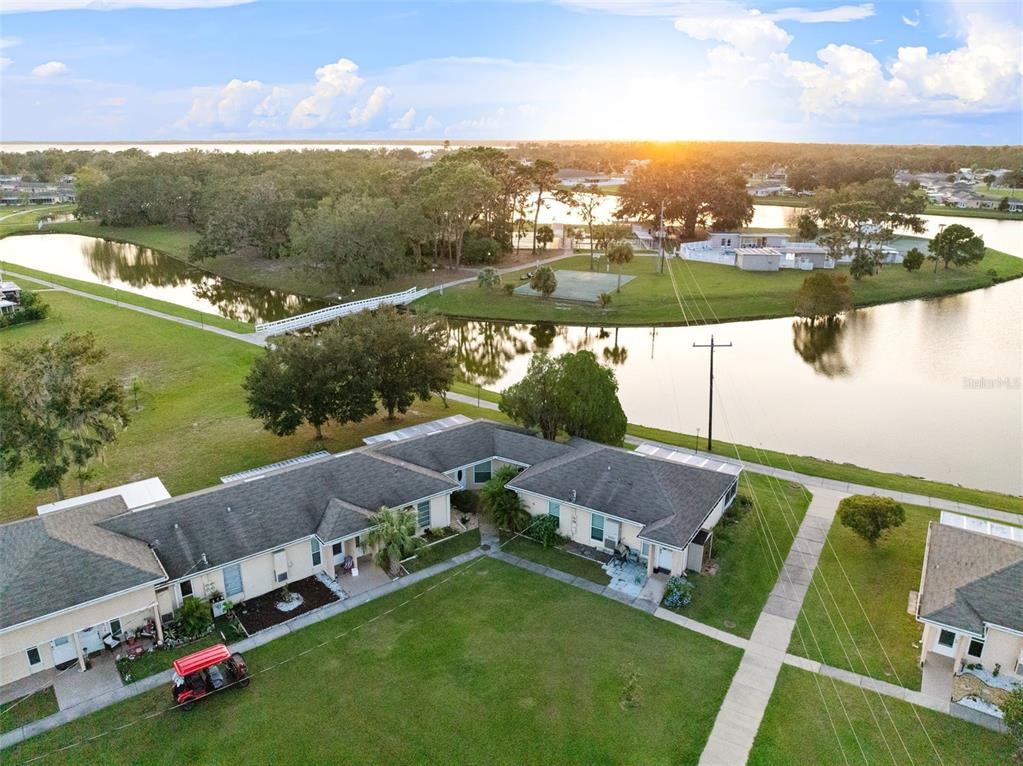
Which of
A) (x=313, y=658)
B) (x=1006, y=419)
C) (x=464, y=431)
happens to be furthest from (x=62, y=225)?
(x=1006, y=419)

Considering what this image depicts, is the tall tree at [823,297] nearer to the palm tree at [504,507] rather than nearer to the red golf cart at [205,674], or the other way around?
the palm tree at [504,507]

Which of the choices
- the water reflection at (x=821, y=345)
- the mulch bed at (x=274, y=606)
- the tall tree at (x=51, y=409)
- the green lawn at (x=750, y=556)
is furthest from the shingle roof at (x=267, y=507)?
the water reflection at (x=821, y=345)

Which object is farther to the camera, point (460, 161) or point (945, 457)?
point (460, 161)

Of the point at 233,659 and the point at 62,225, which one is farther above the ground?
the point at 62,225

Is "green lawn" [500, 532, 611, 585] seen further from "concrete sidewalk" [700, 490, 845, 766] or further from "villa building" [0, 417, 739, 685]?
"concrete sidewalk" [700, 490, 845, 766]

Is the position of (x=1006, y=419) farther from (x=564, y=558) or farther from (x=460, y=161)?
(x=460, y=161)

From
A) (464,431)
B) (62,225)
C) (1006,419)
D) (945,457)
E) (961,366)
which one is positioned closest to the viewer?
(464,431)

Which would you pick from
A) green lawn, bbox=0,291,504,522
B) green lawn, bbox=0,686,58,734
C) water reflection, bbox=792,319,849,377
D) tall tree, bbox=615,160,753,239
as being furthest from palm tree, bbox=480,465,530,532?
tall tree, bbox=615,160,753,239

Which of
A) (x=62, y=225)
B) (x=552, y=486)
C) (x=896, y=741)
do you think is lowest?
(x=896, y=741)

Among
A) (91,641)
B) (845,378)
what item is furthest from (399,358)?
(845,378)
